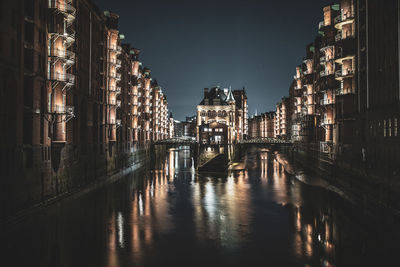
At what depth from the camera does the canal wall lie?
950 inches

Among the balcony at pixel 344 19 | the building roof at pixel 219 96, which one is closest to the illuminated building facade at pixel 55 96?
the balcony at pixel 344 19

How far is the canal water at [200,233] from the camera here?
19828mm

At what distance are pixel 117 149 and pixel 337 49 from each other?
129 ft

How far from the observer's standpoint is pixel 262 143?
88812 mm

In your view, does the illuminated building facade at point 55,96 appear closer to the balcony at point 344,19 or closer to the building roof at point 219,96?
the balcony at point 344,19

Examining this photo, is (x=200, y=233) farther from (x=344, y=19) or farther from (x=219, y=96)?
(x=219, y=96)

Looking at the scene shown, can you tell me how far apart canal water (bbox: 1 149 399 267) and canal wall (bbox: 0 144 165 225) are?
1.23 metres

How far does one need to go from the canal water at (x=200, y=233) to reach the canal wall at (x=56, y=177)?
123 cm

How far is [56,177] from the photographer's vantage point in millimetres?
32531

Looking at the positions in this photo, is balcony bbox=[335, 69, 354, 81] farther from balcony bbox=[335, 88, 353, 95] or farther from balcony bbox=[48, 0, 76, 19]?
balcony bbox=[48, 0, 76, 19]

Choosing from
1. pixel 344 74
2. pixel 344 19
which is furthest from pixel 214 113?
pixel 344 19

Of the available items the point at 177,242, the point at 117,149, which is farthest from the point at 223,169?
the point at 177,242

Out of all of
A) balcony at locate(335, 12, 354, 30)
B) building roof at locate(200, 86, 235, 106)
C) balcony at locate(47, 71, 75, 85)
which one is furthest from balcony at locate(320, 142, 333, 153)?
building roof at locate(200, 86, 235, 106)


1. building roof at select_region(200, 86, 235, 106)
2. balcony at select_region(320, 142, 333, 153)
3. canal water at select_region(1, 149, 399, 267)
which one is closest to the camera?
canal water at select_region(1, 149, 399, 267)
